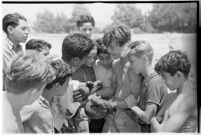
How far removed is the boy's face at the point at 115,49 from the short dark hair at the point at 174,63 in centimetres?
31

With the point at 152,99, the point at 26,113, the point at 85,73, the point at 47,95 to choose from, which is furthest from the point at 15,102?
the point at 152,99

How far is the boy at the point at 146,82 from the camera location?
263 centimetres

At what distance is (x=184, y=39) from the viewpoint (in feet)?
8.69

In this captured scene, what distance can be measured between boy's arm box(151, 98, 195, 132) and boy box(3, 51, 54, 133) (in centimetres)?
91

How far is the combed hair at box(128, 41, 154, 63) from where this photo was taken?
2.63 metres

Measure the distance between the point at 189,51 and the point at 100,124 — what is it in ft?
2.94

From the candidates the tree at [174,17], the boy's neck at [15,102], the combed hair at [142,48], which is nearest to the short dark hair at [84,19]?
the combed hair at [142,48]

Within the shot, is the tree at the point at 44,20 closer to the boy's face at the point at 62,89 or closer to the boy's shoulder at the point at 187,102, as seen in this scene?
the boy's face at the point at 62,89

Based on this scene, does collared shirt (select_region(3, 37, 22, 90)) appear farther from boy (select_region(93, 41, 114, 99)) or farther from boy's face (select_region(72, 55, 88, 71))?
boy (select_region(93, 41, 114, 99))

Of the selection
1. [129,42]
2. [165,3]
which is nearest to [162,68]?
[129,42]

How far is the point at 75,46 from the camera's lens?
2.62 meters

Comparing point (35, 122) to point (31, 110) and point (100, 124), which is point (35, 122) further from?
point (100, 124)

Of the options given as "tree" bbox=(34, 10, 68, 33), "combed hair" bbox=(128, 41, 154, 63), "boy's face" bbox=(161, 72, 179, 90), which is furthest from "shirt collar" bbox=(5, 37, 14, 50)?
"boy's face" bbox=(161, 72, 179, 90)

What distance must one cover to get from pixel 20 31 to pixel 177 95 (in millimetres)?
1312
